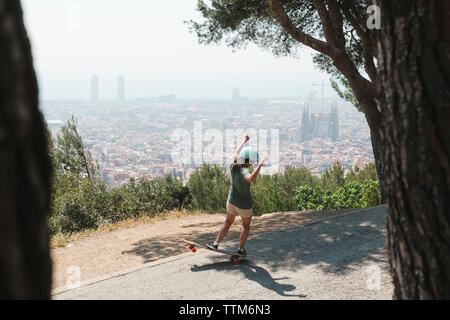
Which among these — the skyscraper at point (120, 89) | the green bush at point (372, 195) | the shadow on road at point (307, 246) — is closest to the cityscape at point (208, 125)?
the green bush at point (372, 195)

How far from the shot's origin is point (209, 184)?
14.3 metres

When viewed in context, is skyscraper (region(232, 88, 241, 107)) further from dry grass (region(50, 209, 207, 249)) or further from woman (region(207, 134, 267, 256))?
woman (region(207, 134, 267, 256))

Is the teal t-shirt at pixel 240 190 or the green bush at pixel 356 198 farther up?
the teal t-shirt at pixel 240 190

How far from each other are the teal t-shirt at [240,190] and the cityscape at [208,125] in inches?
1230

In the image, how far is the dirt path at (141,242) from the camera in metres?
6.55

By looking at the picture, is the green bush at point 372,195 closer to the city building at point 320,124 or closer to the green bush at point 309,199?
the green bush at point 309,199

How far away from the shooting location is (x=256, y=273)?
5504 millimetres

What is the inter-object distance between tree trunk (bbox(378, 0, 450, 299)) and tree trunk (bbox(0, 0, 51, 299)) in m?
1.87

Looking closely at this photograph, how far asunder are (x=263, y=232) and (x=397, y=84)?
561 cm

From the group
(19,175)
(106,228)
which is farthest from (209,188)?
(19,175)

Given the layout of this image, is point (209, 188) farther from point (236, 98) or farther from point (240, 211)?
point (236, 98)

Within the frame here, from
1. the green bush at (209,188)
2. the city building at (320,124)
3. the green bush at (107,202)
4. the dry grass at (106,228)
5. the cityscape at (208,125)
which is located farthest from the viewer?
the city building at (320,124)

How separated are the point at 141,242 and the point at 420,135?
663 cm

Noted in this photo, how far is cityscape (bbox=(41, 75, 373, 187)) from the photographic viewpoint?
46.3 meters
